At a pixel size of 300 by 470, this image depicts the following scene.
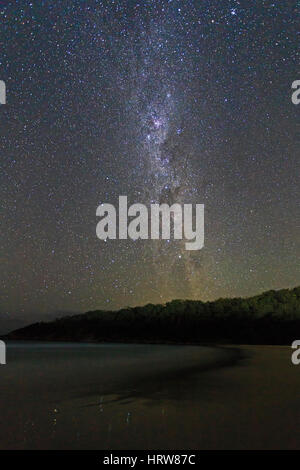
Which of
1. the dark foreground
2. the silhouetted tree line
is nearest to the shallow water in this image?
the dark foreground

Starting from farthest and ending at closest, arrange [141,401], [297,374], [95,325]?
[95,325] < [297,374] < [141,401]

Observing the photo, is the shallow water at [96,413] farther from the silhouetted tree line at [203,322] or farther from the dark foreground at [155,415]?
the silhouetted tree line at [203,322]

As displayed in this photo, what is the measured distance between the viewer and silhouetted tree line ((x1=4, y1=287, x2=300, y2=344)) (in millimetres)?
53781

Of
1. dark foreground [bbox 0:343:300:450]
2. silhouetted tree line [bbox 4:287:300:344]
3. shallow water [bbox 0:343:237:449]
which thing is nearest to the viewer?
dark foreground [bbox 0:343:300:450]

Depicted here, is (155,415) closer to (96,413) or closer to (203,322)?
(96,413)

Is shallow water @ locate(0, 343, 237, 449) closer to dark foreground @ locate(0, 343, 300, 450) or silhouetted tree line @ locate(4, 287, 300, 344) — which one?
dark foreground @ locate(0, 343, 300, 450)

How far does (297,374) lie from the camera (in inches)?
597

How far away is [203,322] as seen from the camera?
67188mm

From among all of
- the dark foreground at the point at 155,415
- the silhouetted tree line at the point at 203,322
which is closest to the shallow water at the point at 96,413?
the dark foreground at the point at 155,415

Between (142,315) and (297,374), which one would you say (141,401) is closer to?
(297,374)

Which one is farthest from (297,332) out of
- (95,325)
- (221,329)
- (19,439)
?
(95,325)

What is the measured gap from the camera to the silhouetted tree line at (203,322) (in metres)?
Result: 53.8
